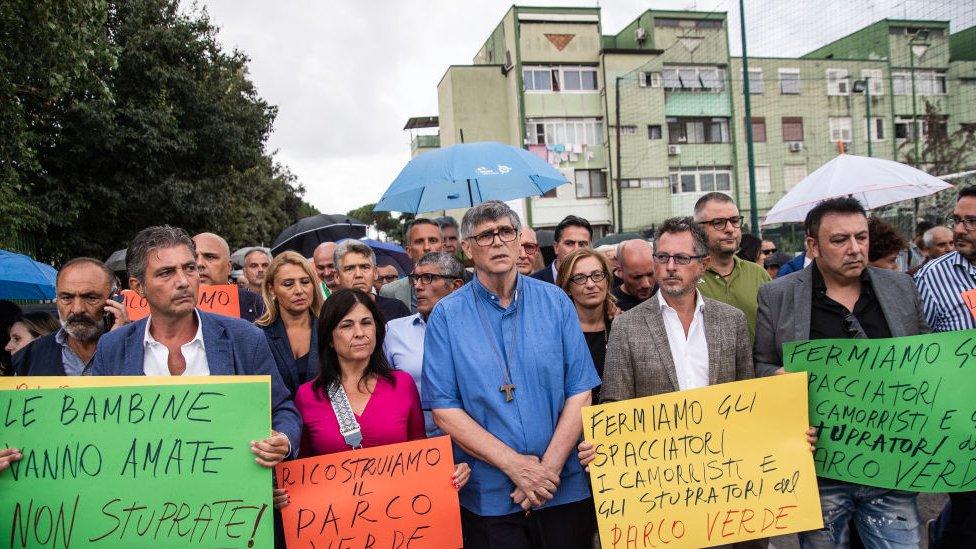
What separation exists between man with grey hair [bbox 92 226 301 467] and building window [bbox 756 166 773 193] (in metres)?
37.1

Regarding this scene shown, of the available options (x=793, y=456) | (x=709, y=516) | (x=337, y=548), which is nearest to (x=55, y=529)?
(x=337, y=548)

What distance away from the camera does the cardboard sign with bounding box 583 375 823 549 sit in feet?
9.36

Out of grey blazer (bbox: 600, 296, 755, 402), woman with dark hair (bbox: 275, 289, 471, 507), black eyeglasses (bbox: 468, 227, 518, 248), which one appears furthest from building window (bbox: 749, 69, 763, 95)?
woman with dark hair (bbox: 275, 289, 471, 507)

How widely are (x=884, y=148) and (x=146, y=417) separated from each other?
42.5 meters

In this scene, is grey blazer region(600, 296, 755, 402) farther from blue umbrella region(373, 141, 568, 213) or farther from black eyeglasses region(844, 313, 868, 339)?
blue umbrella region(373, 141, 568, 213)

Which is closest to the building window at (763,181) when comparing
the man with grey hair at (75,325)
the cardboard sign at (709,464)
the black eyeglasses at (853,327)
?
the black eyeglasses at (853,327)

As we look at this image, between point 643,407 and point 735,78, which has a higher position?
A: point 735,78

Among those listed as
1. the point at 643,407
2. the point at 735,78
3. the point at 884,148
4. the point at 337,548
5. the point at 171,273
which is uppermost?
the point at 735,78

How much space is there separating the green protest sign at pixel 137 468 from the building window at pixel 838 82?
133 feet

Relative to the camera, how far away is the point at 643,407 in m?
2.89

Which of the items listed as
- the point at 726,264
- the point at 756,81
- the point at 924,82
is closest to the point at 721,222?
the point at 726,264

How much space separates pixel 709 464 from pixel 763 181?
3684 cm

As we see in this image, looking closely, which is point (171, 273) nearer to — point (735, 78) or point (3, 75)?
point (3, 75)

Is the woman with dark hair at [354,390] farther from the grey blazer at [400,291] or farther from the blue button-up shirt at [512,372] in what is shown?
the grey blazer at [400,291]
